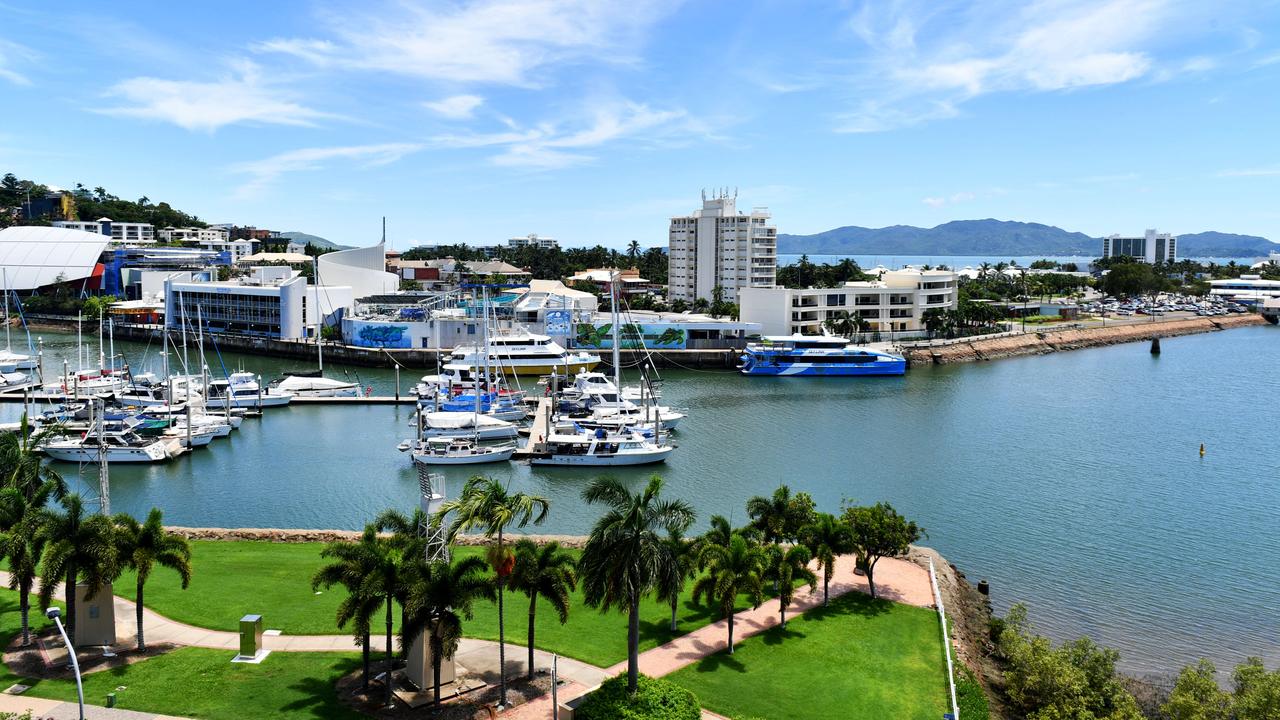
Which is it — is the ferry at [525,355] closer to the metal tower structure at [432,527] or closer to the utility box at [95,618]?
the metal tower structure at [432,527]

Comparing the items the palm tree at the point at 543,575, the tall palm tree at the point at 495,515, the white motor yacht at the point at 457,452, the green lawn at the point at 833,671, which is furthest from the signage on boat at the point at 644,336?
A: the tall palm tree at the point at 495,515

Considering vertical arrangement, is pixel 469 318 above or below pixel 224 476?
above

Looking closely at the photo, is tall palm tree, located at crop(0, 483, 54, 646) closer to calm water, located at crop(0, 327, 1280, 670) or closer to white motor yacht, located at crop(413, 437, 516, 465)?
calm water, located at crop(0, 327, 1280, 670)

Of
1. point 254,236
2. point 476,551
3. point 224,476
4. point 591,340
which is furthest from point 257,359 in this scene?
point 254,236

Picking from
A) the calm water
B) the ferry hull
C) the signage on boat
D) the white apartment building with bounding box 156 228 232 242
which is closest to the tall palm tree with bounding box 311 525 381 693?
the calm water

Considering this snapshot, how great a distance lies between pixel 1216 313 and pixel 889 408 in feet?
305

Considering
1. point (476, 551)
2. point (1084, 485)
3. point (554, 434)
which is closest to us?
point (476, 551)

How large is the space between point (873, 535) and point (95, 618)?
1680 cm

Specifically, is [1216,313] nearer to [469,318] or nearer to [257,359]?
[469,318]

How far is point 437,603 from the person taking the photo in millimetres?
15438

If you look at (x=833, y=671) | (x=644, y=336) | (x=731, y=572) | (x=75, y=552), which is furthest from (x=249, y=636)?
(x=644, y=336)

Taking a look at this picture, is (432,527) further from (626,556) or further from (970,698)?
(970,698)

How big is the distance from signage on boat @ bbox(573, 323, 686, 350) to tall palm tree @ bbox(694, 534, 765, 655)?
5712 centimetres

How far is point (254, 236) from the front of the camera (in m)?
180
